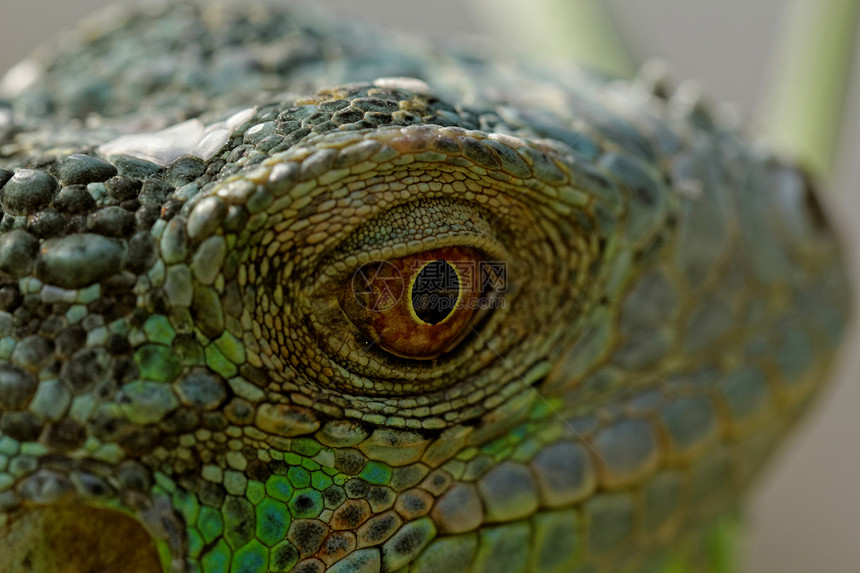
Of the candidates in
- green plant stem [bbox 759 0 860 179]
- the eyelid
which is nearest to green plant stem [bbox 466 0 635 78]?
green plant stem [bbox 759 0 860 179]

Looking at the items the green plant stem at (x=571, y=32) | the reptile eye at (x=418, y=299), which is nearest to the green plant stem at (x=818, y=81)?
the green plant stem at (x=571, y=32)

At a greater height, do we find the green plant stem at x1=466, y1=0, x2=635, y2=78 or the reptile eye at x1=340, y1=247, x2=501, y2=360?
the green plant stem at x1=466, y1=0, x2=635, y2=78

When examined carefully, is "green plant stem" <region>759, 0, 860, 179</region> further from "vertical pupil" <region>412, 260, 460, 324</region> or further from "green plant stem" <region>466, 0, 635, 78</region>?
"vertical pupil" <region>412, 260, 460, 324</region>

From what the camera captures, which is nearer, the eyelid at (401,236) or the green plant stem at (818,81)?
the eyelid at (401,236)

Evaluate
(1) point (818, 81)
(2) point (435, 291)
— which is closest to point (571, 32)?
(1) point (818, 81)

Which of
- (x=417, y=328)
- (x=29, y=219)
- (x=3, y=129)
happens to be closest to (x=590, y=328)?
(x=417, y=328)

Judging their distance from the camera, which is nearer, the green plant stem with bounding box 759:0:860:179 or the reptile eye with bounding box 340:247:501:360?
the reptile eye with bounding box 340:247:501:360

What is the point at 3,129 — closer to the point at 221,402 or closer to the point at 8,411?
the point at 8,411

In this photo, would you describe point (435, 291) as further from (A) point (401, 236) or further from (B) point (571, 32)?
(B) point (571, 32)

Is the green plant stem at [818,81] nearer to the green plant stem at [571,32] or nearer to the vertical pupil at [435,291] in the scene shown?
the green plant stem at [571,32]
